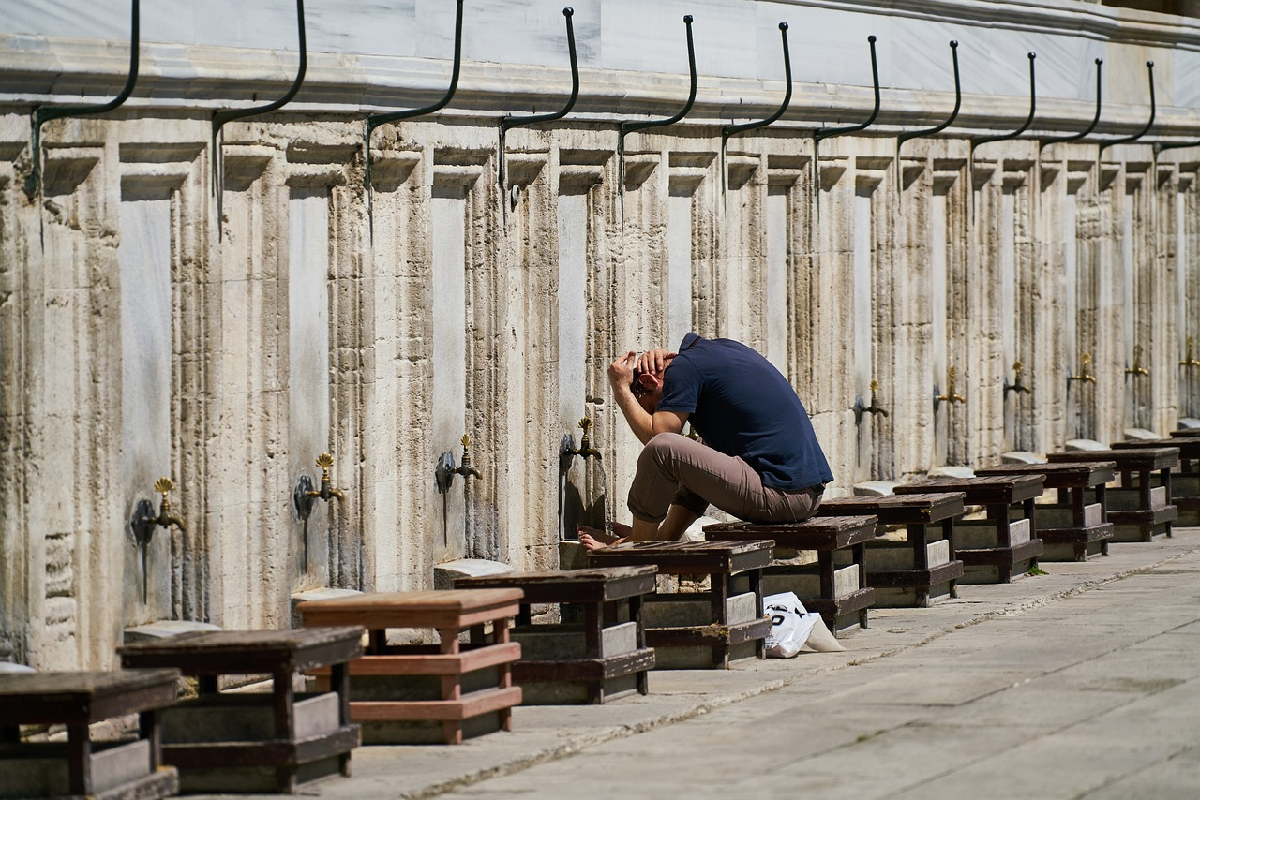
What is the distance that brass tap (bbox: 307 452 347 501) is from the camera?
39.5 feet

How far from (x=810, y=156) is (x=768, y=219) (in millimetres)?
514

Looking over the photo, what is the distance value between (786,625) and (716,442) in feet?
3.54

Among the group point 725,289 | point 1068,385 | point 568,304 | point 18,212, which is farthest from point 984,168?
point 18,212

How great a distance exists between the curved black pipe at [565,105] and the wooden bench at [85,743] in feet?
17.2

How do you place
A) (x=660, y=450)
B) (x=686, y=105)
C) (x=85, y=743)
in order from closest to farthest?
(x=85, y=743) < (x=660, y=450) < (x=686, y=105)

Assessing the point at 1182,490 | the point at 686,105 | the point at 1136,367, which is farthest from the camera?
the point at 1136,367

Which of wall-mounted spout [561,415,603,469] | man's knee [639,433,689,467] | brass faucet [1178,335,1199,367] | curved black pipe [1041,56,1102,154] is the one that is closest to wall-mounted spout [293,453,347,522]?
man's knee [639,433,689,467]

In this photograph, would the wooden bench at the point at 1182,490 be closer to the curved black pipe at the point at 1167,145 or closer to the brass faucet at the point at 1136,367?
the brass faucet at the point at 1136,367

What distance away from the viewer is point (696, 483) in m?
12.9

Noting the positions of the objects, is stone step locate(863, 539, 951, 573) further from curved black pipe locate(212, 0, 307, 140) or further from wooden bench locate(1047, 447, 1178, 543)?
curved black pipe locate(212, 0, 307, 140)

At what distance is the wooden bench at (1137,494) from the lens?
57.8ft

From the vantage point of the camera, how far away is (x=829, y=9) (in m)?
16.7

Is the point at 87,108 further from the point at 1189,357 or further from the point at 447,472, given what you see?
the point at 1189,357

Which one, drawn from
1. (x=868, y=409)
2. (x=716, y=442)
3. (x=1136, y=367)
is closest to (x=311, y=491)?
(x=716, y=442)
